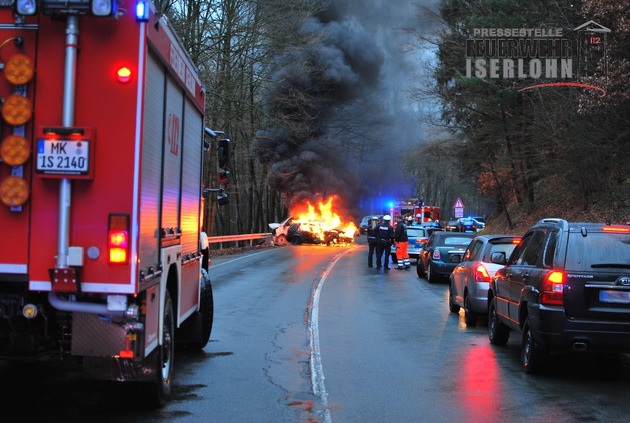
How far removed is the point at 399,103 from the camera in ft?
157

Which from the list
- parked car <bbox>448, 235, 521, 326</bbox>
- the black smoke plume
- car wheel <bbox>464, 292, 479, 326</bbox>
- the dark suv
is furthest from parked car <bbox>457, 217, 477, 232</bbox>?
the dark suv

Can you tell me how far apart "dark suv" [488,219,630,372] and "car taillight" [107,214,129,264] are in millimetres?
4287

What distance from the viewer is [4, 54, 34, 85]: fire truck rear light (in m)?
4.46

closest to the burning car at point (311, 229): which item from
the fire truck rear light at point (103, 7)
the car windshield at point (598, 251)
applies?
the car windshield at point (598, 251)

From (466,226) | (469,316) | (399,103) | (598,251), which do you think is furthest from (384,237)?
(466,226)

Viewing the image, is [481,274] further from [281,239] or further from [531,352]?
[281,239]

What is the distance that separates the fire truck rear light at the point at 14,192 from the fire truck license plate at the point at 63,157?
0.17 m

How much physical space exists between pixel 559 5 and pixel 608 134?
14.8 ft

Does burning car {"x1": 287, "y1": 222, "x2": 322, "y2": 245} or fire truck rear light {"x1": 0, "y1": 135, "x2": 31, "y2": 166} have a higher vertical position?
fire truck rear light {"x1": 0, "y1": 135, "x2": 31, "y2": 166}

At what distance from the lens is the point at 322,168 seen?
43.8 metres

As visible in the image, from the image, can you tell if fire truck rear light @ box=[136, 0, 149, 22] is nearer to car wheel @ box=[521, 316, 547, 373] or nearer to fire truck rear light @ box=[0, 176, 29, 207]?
fire truck rear light @ box=[0, 176, 29, 207]

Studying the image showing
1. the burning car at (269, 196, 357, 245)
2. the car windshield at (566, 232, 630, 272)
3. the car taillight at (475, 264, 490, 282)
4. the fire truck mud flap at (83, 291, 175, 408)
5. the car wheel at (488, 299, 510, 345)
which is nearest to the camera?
the fire truck mud flap at (83, 291, 175, 408)

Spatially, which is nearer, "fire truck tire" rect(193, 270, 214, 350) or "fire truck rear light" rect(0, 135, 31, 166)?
"fire truck rear light" rect(0, 135, 31, 166)

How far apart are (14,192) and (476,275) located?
25.3 feet
